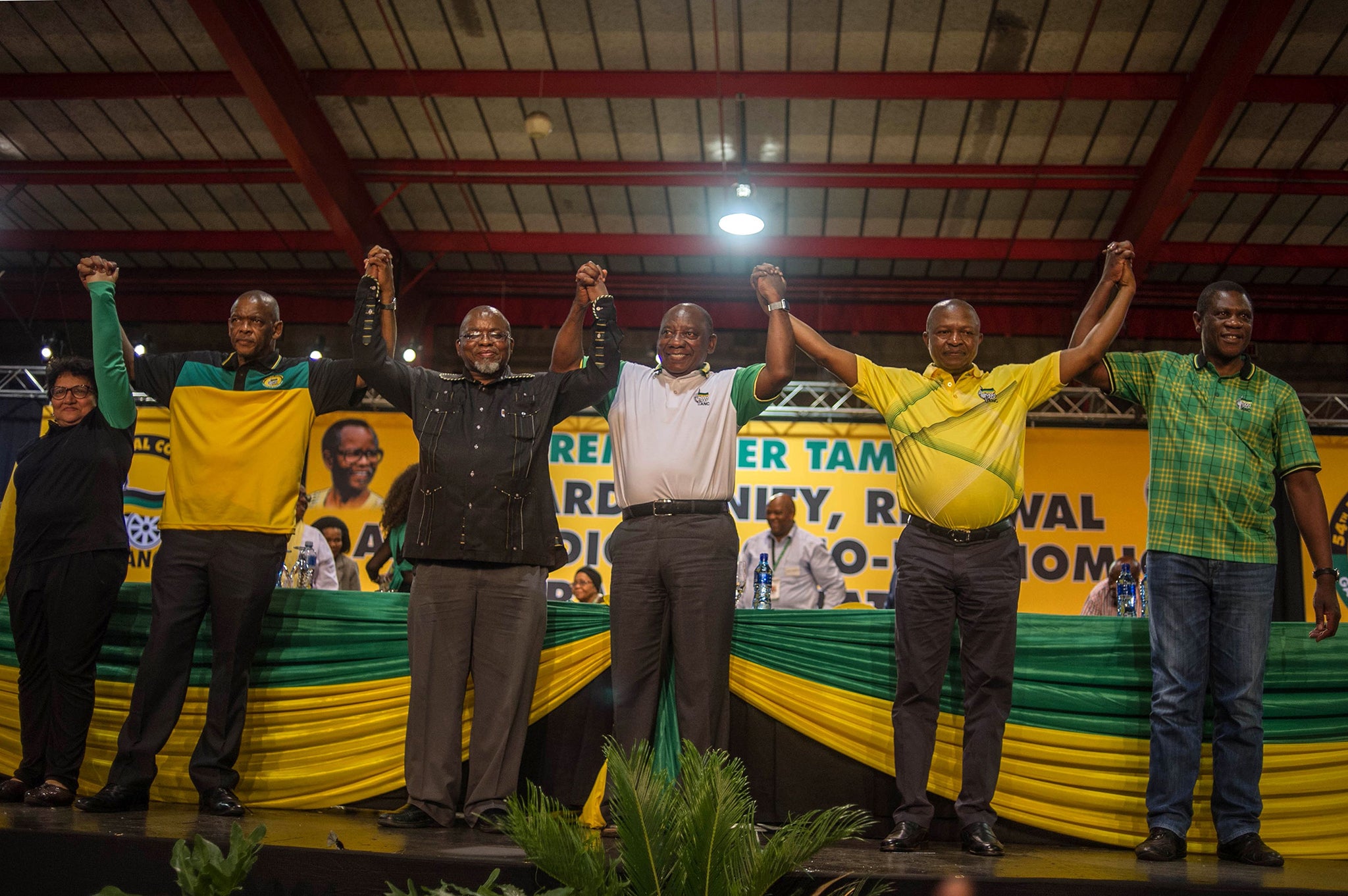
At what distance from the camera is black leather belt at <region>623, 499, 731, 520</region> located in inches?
128

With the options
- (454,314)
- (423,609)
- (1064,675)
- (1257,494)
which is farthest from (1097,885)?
(454,314)

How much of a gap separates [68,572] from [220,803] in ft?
2.99

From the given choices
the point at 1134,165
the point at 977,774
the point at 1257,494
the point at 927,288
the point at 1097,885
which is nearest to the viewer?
the point at 1097,885

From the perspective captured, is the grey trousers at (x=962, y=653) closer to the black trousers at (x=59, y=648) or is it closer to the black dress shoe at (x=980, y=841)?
the black dress shoe at (x=980, y=841)

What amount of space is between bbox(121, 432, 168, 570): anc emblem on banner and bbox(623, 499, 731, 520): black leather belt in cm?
722

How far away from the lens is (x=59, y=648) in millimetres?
3391

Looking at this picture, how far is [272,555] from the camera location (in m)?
3.47

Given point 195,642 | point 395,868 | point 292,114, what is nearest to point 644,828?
point 395,868

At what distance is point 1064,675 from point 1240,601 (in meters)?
0.58

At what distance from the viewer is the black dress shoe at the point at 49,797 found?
325cm

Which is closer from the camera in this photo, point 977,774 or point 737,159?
point 977,774

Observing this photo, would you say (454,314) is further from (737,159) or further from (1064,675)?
(1064,675)

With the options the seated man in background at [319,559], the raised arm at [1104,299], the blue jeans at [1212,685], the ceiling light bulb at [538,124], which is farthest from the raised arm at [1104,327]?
the ceiling light bulb at [538,124]

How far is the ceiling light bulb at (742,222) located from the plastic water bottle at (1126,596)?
380 centimetres
